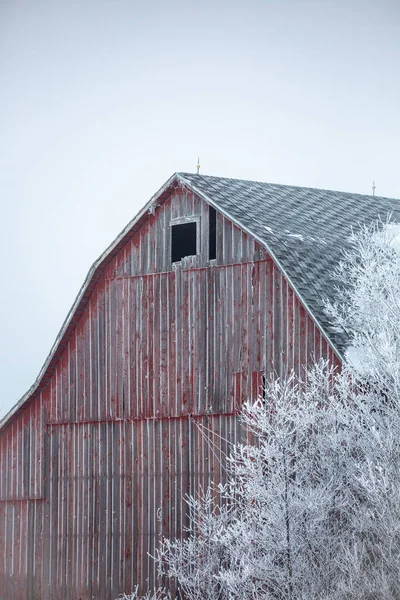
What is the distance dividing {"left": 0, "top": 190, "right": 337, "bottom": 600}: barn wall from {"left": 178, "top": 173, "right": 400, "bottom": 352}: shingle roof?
36 cm

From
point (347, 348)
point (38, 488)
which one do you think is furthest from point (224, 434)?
point (38, 488)

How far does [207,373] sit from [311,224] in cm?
395

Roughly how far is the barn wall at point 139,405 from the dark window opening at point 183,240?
0.42 meters

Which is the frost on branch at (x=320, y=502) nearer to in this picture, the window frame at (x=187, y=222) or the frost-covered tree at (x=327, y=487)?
the frost-covered tree at (x=327, y=487)

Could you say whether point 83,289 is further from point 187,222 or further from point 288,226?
point 288,226

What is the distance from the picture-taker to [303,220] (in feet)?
97.4

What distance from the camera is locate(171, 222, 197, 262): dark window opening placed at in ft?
96.7

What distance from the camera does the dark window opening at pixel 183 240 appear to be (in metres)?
29.5

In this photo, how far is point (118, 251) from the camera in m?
29.9

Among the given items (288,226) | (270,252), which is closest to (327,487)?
(270,252)

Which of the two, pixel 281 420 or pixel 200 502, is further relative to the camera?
pixel 200 502

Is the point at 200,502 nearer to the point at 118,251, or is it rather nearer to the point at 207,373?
the point at 207,373

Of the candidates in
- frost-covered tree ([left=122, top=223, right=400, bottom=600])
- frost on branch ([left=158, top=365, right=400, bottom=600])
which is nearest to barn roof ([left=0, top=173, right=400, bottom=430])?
frost-covered tree ([left=122, top=223, right=400, bottom=600])

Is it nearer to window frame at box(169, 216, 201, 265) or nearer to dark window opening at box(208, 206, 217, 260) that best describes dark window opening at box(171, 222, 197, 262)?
window frame at box(169, 216, 201, 265)
